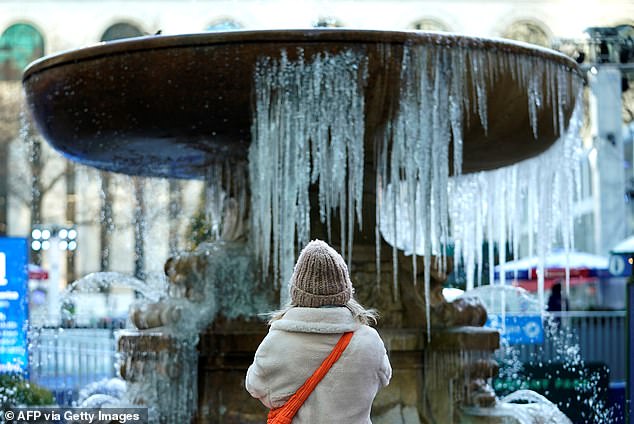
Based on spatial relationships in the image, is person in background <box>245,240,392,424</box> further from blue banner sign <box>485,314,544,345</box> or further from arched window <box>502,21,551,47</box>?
arched window <box>502,21,551,47</box>

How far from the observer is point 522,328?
43.5 feet

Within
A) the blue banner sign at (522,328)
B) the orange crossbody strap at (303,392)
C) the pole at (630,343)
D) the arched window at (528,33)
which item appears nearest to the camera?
the orange crossbody strap at (303,392)

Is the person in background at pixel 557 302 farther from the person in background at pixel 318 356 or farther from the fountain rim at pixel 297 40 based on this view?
the person in background at pixel 318 356

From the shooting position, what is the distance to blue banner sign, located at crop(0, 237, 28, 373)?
1002 centimetres

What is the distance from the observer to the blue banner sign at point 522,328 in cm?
1312

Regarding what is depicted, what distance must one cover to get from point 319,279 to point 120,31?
116 feet

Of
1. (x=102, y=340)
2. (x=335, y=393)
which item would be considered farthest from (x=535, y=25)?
(x=335, y=393)

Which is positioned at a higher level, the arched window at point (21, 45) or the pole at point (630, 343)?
the arched window at point (21, 45)

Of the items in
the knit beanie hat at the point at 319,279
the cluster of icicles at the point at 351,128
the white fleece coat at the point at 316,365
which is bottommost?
the white fleece coat at the point at 316,365

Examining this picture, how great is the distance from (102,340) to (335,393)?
10248 millimetres

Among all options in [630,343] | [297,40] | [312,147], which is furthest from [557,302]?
[297,40]

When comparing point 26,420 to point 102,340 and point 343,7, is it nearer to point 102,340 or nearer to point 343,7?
point 102,340

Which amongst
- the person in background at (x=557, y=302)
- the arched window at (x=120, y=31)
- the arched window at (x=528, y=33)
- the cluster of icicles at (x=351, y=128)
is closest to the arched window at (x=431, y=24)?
the arched window at (x=528, y=33)

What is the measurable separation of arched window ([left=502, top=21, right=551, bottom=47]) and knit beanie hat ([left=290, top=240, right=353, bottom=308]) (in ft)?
102
